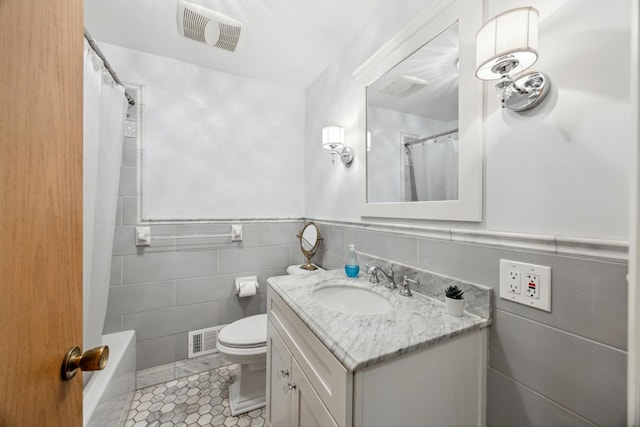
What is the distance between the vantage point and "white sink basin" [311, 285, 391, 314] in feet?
3.91

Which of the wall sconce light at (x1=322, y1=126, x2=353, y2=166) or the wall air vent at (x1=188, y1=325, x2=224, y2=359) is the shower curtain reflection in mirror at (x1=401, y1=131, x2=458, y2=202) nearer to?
the wall sconce light at (x1=322, y1=126, x2=353, y2=166)

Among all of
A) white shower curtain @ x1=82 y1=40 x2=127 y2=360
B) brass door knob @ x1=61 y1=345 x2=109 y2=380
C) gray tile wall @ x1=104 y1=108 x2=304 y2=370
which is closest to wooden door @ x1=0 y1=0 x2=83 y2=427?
brass door knob @ x1=61 y1=345 x2=109 y2=380

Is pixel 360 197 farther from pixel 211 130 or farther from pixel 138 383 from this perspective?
pixel 138 383

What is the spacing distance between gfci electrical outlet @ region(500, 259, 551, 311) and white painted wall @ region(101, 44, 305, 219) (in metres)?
1.67

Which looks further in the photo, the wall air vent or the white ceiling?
the wall air vent

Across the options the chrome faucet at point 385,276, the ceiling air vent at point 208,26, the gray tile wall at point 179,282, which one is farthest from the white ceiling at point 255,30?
the chrome faucet at point 385,276

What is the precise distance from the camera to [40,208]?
44 cm

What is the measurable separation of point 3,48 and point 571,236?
4.00 ft

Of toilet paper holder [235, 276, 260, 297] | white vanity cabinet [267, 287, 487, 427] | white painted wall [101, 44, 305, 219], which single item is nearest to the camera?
white vanity cabinet [267, 287, 487, 427]

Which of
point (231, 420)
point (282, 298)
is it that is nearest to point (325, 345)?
point (282, 298)

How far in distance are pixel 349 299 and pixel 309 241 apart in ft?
2.76

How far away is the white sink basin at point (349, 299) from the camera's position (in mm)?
1191

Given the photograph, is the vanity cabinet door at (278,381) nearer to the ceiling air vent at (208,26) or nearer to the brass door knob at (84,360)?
the brass door knob at (84,360)

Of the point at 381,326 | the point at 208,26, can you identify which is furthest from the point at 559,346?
the point at 208,26
